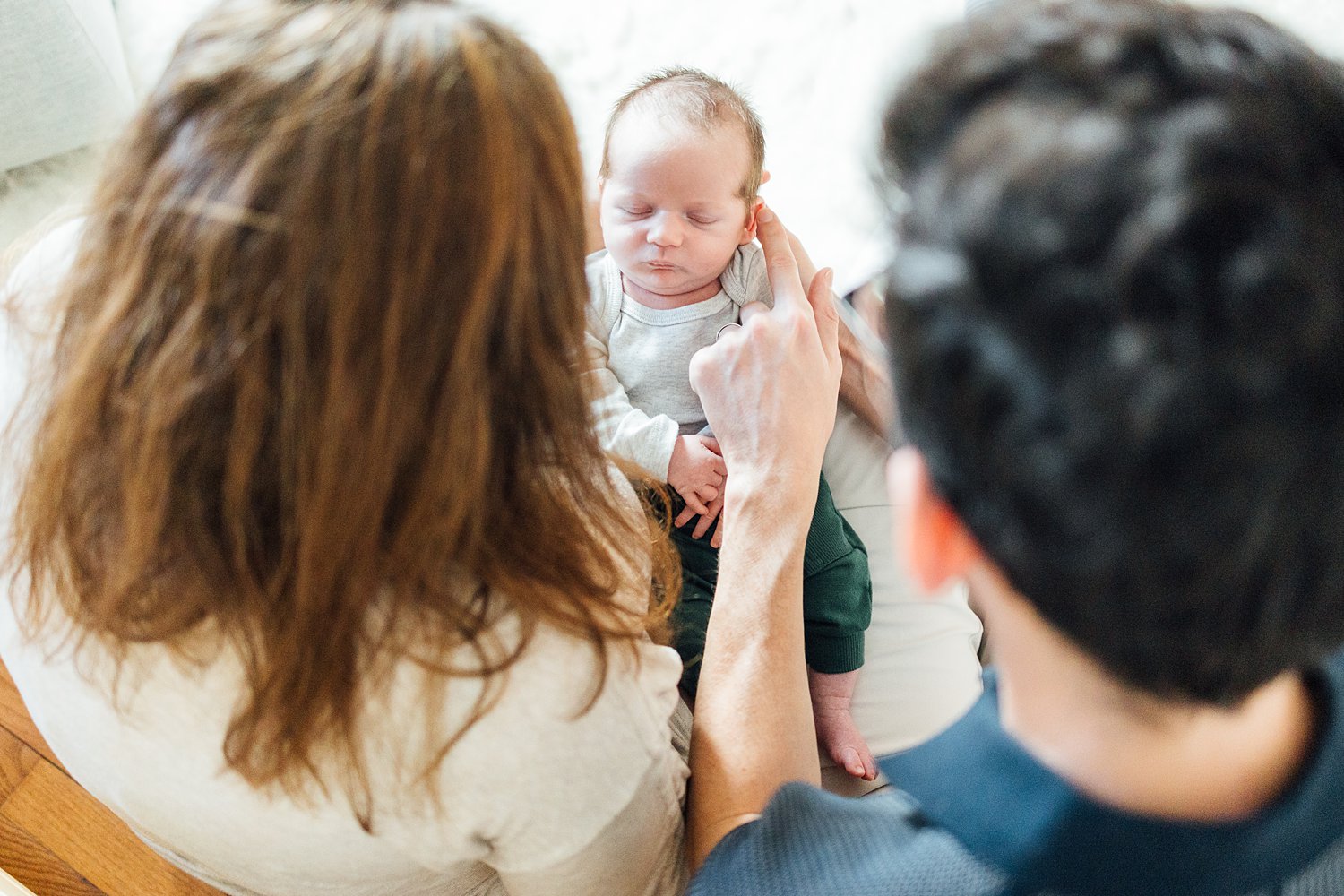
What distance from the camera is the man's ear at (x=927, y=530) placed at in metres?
0.45

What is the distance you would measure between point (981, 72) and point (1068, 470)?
18 cm

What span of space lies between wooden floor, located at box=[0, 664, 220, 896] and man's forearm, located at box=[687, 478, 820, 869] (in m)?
0.85

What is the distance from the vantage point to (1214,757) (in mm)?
484

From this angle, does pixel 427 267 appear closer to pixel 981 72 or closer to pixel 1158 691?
pixel 981 72

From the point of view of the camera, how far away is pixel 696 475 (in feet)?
3.71

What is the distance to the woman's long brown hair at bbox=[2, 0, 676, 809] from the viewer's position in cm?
48

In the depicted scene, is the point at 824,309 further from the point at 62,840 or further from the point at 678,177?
the point at 62,840

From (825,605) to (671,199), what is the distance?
518 mm

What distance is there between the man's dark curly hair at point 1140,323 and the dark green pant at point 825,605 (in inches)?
24.2

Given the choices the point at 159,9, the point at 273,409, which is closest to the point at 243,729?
the point at 273,409

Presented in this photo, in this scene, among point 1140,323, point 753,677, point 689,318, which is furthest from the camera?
point 689,318

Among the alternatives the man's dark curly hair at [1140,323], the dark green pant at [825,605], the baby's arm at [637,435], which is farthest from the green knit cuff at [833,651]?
the man's dark curly hair at [1140,323]

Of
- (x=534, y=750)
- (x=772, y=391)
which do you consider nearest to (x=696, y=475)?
(x=772, y=391)

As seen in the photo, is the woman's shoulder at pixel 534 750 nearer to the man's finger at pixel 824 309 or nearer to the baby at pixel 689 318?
the baby at pixel 689 318
